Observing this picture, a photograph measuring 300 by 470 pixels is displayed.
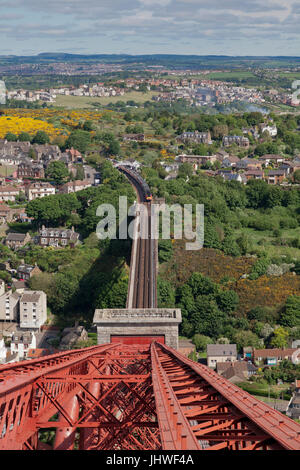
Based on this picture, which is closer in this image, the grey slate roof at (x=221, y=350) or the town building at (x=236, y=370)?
the town building at (x=236, y=370)

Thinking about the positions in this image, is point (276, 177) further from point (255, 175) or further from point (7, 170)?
point (7, 170)

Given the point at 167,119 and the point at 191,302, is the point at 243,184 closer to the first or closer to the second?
the point at 191,302

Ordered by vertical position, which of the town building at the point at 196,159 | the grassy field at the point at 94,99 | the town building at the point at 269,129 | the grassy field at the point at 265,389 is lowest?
the grassy field at the point at 265,389

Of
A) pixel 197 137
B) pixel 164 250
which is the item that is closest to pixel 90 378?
pixel 164 250

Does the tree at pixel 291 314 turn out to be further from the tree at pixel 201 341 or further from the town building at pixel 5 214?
the town building at pixel 5 214

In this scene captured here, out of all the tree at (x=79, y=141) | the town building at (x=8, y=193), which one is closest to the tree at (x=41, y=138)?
the tree at (x=79, y=141)

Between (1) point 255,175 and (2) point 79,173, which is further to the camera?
(2) point 79,173
